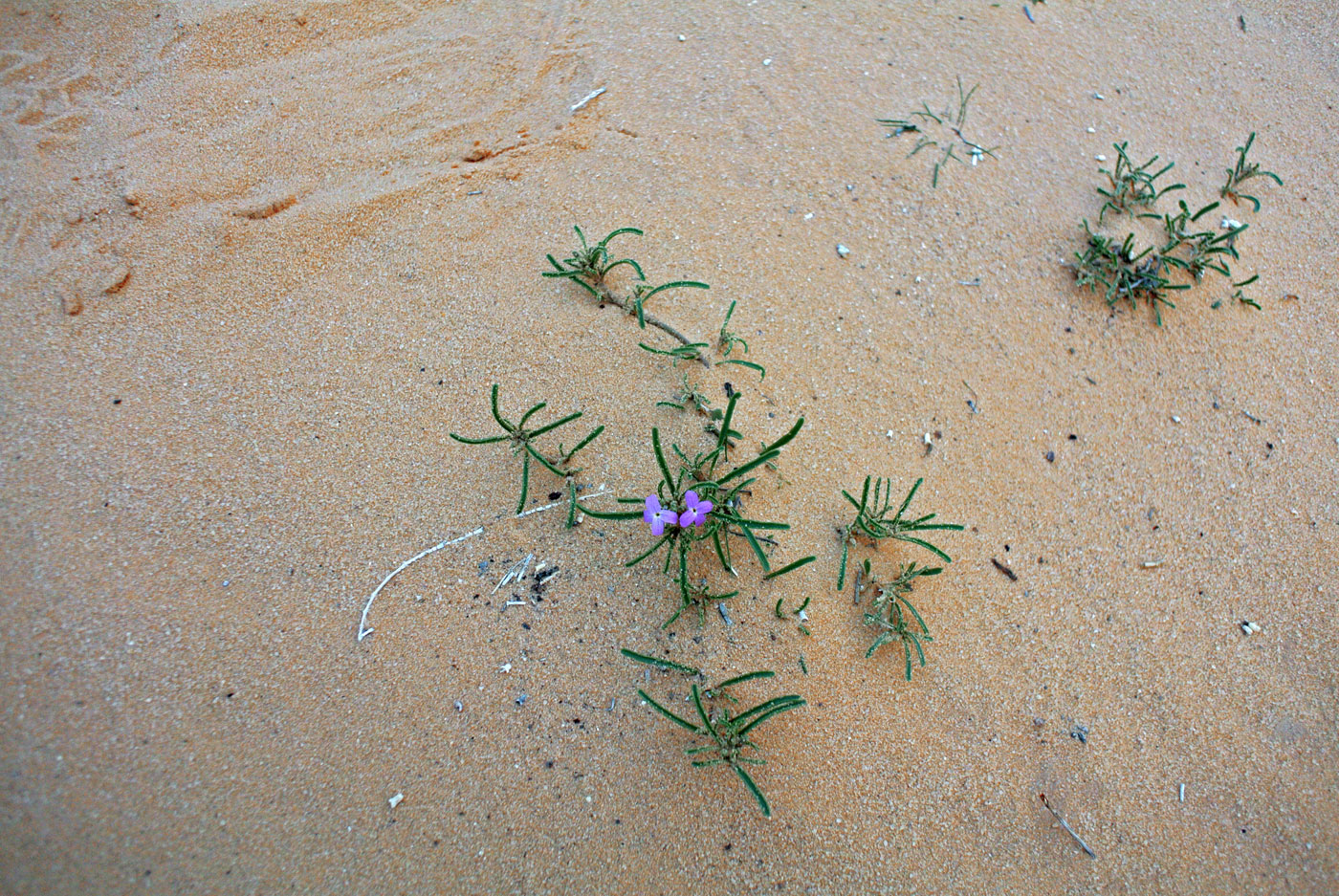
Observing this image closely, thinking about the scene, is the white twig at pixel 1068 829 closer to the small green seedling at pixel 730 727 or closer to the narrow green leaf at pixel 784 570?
the small green seedling at pixel 730 727

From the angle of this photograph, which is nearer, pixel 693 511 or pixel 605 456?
pixel 693 511

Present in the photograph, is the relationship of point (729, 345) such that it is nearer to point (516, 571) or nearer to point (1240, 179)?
point (516, 571)

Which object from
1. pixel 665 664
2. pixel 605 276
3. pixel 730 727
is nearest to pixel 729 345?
pixel 605 276

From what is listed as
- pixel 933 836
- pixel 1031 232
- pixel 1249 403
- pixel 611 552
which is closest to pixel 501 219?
pixel 611 552

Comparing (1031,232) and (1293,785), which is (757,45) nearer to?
(1031,232)

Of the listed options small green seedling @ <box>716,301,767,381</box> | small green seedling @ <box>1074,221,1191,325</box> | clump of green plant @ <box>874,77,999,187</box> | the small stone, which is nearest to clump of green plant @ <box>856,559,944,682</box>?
small green seedling @ <box>716,301,767,381</box>

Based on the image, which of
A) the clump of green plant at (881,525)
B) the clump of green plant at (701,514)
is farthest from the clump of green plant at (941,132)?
the clump of green plant at (701,514)
